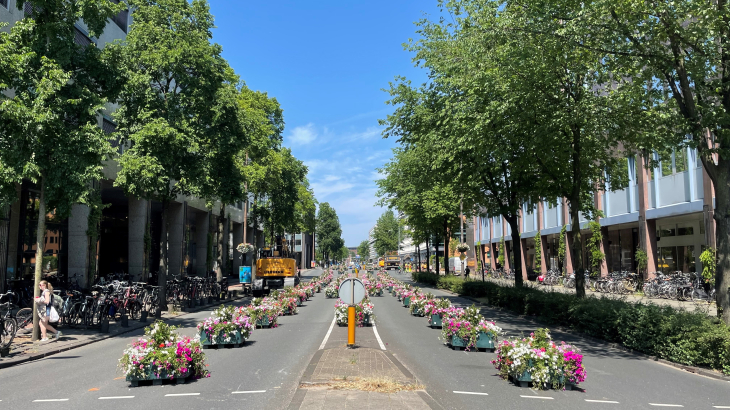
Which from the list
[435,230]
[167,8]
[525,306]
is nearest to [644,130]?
[525,306]

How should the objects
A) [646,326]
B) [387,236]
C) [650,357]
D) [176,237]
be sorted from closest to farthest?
[650,357], [646,326], [176,237], [387,236]

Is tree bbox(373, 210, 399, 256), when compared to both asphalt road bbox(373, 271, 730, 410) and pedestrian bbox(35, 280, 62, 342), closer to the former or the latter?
pedestrian bbox(35, 280, 62, 342)

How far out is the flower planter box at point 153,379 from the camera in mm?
8250

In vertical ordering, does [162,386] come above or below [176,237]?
below

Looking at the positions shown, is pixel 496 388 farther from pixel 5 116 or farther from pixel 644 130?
pixel 5 116

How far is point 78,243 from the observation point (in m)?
23.3

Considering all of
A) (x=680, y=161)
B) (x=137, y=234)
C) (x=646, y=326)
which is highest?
(x=680, y=161)

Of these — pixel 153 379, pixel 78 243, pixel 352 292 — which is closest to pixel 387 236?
pixel 78 243

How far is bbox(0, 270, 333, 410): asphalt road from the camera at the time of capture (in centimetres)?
718

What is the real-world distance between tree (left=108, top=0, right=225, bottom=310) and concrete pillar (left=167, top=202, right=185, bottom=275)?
51.4ft

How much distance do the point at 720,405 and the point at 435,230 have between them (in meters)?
34.5

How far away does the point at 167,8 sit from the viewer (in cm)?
1967

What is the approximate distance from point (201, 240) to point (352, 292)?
36865 mm

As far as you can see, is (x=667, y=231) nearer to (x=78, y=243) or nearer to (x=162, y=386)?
(x=162, y=386)
